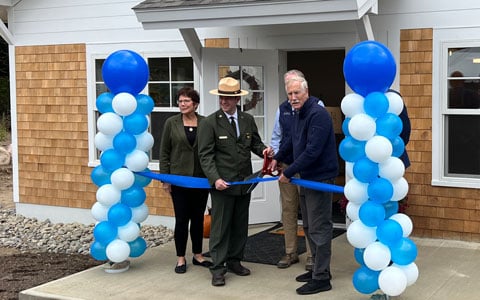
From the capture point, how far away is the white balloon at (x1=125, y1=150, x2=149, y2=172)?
612 centimetres

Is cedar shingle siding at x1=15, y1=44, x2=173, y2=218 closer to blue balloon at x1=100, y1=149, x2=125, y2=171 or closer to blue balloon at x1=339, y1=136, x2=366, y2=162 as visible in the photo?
blue balloon at x1=100, y1=149, x2=125, y2=171

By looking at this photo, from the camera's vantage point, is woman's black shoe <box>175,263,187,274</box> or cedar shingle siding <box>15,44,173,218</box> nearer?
woman's black shoe <box>175,263,187,274</box>

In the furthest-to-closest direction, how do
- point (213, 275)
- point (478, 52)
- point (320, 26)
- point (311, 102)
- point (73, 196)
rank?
1. point (73, 196)
2. point (320, 26)
3. point (478, 52)
4. point (213, 275)
5. point (311, 102)

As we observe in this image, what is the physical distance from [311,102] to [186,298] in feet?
6.04

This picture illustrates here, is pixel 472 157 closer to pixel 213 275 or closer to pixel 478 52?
pixel 478 52

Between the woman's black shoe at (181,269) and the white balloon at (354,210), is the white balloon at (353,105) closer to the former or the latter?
the white balloon at (354,210)

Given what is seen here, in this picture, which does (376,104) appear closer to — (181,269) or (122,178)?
(122,178)

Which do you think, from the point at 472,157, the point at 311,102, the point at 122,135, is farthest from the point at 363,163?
the point at 472,157

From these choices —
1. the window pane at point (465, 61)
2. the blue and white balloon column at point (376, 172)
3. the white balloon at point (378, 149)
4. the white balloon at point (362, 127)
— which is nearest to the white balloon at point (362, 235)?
the blue and white balloon column at point (376, 172)

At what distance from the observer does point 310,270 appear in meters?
5.98

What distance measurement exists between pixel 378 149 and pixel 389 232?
0.60 metres

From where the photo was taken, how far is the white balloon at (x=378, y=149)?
4.79m

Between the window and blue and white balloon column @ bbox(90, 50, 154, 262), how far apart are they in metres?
2.47

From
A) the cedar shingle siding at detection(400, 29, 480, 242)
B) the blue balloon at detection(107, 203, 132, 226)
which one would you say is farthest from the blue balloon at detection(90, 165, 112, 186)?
the cedar shingle siding at detection(400, 29, 480, 242)
